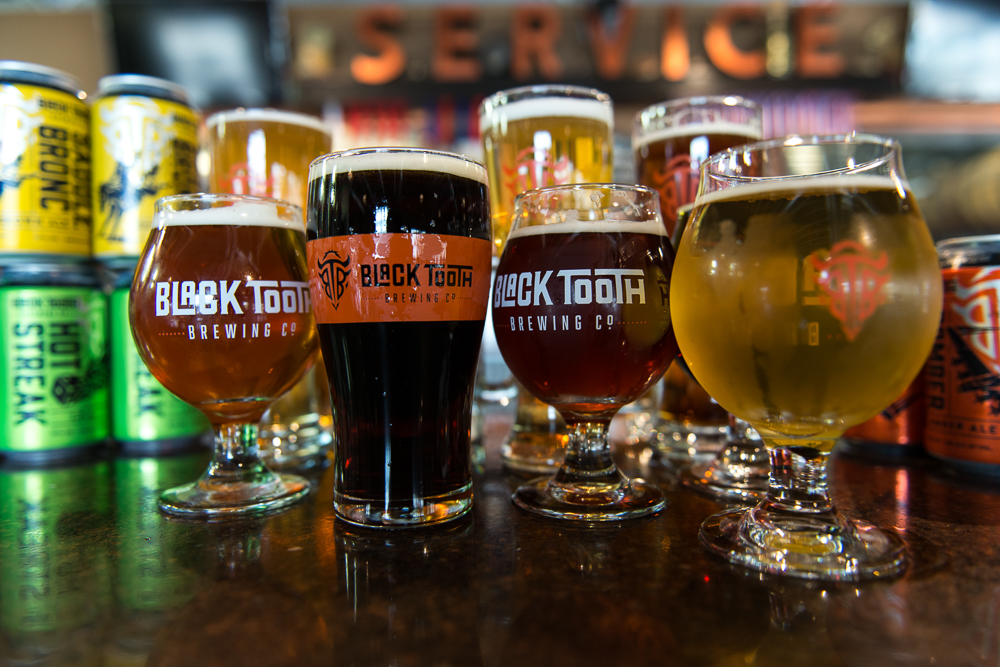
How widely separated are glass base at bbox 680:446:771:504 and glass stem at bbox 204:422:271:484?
60 centimetres

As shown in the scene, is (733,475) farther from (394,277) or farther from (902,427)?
(394,277)

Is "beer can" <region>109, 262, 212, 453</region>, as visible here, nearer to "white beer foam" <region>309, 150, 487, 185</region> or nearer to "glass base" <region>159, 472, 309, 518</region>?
"glass base" <region>159, 472, 309, 518</region>

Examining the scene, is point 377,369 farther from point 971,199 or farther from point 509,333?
point 971,199

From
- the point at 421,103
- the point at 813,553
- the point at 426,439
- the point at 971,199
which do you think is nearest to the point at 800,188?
the point at 813,553

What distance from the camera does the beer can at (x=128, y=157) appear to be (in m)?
1.21

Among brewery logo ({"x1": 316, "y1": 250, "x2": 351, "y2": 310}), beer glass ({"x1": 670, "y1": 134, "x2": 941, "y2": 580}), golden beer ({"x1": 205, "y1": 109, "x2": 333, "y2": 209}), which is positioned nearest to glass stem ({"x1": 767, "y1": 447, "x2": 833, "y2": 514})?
beer glass ({"x1": 670, "y1": 134, "x2": 941, "y2": 580})

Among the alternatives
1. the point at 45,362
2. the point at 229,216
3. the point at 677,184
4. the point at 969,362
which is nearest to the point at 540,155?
the point at 677,184

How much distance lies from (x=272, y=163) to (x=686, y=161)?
0.71 metres

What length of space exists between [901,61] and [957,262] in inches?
150

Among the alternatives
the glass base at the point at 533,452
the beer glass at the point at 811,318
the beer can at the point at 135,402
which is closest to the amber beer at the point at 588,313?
the beer glass at the point at 811,318

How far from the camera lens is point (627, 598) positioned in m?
0.56

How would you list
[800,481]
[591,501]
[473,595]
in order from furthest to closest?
[591,501]
[800,481]
[473,595]

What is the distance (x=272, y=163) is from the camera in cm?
116

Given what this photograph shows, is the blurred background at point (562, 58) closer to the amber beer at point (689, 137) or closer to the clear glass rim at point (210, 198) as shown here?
the amber beer at point (689, 137)
